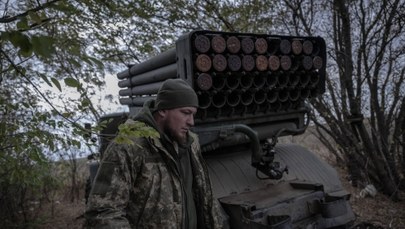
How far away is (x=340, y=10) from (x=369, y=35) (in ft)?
2.36

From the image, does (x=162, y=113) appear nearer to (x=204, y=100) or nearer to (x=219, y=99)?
(x=204, y=100)

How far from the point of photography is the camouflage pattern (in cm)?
232

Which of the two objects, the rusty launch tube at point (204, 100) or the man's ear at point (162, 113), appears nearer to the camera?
the man's ear at point (162, 113)

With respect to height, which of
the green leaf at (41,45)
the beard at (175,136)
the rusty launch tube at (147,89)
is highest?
the rusty launch tube at (147,89)

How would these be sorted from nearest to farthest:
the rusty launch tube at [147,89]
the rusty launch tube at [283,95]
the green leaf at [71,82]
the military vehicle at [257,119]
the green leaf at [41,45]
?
the green leaf at [41,45] → the green leaf at [71,82] → the military vehicle at [257,119] → the rusty launch tube at [283,95] → the rusty launch tube at [147,89]

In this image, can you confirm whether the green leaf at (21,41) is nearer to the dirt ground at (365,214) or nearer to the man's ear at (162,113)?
the man's ear at (162,113)

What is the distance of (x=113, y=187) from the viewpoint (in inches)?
93.0

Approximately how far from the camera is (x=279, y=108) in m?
4.37

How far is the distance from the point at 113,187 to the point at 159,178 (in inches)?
12.7

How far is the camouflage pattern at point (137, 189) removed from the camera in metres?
2.32

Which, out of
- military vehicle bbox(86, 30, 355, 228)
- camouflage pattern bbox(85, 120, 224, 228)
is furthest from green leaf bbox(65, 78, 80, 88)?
military vehicle bbox(86, 30, 355, 228)

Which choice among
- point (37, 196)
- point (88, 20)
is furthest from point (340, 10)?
point (37, 196)

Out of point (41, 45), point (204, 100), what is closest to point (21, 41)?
point (41, 45)

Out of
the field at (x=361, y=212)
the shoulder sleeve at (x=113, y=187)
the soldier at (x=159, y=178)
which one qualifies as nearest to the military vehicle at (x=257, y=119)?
the soldier at (x=159, y=178)
